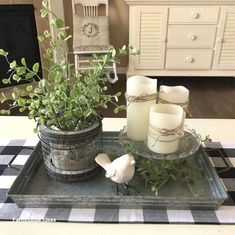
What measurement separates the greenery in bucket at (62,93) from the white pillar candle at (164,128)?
0.10 metres

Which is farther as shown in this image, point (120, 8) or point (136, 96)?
point (120, 8)

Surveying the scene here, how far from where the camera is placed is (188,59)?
9.34 feet

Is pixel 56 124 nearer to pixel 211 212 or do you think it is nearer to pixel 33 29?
pixel 211 212

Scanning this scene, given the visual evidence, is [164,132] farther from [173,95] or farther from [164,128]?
[173,95]

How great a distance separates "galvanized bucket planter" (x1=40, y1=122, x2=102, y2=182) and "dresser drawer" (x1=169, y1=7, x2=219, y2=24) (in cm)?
230

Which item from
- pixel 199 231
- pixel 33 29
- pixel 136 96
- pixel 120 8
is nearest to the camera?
pixel 199 231

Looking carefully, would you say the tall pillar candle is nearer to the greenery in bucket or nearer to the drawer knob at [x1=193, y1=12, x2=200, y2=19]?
the greenery in bucket

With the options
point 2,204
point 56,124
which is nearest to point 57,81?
point 56,124

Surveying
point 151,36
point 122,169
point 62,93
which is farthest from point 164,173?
point 151,36

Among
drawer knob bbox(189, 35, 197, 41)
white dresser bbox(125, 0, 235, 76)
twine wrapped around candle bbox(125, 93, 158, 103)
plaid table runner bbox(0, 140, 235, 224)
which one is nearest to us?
plaid table runner bbox(0, 140, 235, 224)

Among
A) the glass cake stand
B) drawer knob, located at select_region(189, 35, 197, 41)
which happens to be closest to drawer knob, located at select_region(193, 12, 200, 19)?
drawer knob, located at select_region(189, 35, 197, 41)

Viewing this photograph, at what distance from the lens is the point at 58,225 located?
59 centimetres

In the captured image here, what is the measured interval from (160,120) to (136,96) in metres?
0.10

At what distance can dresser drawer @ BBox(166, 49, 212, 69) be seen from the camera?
2.83 m
